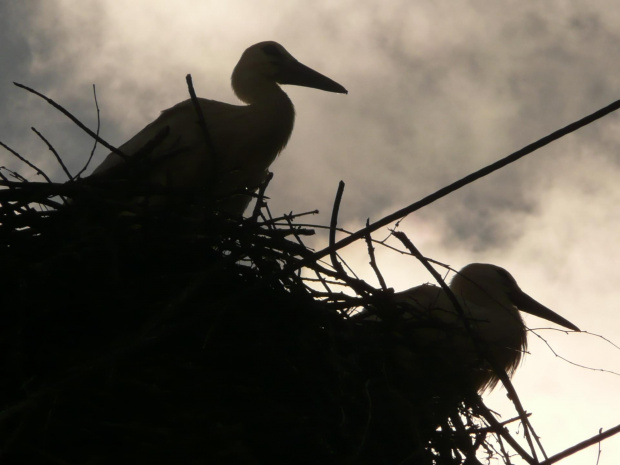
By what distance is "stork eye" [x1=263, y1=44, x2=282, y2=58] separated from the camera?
475cm

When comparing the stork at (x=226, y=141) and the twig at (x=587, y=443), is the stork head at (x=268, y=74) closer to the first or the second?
the stork at (x=226, y=141)

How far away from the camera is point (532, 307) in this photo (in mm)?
5090

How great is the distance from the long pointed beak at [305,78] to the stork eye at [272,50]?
3.3 inches

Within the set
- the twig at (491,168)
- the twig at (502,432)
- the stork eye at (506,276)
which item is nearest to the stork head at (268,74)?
the stork eye at (506,276)

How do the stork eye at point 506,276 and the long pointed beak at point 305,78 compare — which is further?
the stork eye at point 506,276

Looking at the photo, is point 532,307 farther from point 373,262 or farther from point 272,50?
point 373,262

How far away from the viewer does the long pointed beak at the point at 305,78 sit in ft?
15.5

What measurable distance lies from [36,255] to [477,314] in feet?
7.09

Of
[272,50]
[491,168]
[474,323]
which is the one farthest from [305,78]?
[491,168]

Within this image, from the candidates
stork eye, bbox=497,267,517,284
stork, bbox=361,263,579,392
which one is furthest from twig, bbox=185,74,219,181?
stork eye, bbox=497,267,517,284

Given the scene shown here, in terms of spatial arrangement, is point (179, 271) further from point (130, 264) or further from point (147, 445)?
point (147, 445)

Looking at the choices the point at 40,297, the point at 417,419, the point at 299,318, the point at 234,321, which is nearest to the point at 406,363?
the point at 417,419

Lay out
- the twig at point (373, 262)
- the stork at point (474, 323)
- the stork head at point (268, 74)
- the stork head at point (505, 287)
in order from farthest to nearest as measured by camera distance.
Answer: the stork head at point (505, 287)
the stork head at point (268, 74)
the stork at point (474, 323)
the twig at point (373, 262)

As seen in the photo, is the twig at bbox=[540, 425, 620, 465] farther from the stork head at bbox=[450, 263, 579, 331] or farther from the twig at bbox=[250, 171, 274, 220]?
the stork head at bbox=[450, 263, 579, 331]
